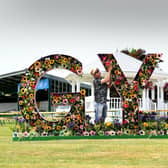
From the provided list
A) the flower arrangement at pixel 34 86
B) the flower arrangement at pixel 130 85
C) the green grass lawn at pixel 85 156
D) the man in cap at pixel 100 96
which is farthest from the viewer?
the man in cap at pixel 100 96

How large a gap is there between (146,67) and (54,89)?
1150 inches

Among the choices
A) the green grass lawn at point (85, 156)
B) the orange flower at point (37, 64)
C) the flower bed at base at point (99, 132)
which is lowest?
the green grass lawn at point (85, 156)

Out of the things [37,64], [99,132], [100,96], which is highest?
[37,64]

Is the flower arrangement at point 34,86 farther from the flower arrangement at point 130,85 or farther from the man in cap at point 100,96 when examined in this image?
the flower arrangement at point 130,85

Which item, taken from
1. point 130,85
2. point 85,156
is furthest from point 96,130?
point 85,156

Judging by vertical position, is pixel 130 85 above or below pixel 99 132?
above

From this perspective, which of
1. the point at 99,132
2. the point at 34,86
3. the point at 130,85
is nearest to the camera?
the point at 99,132

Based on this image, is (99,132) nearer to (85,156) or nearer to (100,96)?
(100,96)

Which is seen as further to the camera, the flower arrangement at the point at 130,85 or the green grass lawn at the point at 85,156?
the flower arrangement at the point at 130,85

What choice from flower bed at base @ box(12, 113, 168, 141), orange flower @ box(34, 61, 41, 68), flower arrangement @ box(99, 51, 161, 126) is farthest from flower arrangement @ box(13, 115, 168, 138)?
orange flower @ box(34, 61, 41, 68)

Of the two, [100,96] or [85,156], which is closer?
[85,156]

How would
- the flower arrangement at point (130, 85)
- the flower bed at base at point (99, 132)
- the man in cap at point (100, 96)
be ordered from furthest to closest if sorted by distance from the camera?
the man in cap at point (100, 96), the flower arrangement at point (130, 85), the flower bed at base at point (99, 132)

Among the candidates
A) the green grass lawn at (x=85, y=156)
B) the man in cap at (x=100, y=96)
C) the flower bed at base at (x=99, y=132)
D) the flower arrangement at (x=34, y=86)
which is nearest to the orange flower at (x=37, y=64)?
the flower arrangement at (x=34, y=86)

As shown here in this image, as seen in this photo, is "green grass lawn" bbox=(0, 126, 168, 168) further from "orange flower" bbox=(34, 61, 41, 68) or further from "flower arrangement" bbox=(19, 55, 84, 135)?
"orange flower" bbox=(34, 61, 41, 68)
